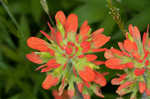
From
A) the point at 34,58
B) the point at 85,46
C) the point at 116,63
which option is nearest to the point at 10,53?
the point at 34,58

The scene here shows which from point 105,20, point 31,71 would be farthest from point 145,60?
point 31,71

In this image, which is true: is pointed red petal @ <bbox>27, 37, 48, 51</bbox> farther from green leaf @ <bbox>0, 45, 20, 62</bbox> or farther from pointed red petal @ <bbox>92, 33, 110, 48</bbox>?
green leaf @ <bbox>0, 45, 20, 62</bbox>

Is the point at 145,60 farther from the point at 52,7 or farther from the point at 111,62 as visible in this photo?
the point at 52,7

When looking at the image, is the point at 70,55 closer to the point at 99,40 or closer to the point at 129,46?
the point at 99,40

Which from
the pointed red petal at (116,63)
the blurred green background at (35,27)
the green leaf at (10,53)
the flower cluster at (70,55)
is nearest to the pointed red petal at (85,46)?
the flower cluster at (70,55)

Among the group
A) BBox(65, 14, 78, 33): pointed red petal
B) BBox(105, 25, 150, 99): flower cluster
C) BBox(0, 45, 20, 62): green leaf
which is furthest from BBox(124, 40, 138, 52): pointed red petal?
BBox(0, 45, 20, 62): green leaf

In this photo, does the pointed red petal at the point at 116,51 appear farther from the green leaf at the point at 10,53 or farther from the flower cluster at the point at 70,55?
the green leaf at the point at 10,53
